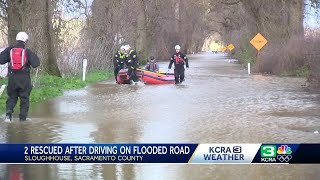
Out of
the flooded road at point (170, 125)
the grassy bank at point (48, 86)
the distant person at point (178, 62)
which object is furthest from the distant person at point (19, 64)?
the distant person at point (178, 62)

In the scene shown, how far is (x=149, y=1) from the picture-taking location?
157 ft

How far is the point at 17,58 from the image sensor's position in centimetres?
1116

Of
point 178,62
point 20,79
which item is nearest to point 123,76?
point 178,62

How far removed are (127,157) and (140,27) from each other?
42.6m

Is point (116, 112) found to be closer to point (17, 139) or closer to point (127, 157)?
point (17, 139)

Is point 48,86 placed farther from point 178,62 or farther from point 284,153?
point 284,153

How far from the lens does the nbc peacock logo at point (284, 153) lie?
571cm

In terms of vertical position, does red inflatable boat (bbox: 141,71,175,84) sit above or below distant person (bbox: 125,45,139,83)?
below

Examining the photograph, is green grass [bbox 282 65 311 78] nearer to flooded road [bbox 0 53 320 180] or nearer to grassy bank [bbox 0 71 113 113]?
flooded road [bbox 0 53 320 180]

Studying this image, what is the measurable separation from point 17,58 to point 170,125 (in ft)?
11.3

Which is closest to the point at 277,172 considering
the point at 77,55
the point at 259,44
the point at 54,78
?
the point at 54,78

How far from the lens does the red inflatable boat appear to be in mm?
23938

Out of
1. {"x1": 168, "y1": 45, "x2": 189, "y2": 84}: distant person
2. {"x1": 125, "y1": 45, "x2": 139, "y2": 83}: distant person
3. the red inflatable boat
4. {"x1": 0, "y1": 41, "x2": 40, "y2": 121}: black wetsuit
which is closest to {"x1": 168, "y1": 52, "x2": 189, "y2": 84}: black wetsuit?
{"x1": 168, "y1": 45, "x2": 189, "y2": 84}: distant person

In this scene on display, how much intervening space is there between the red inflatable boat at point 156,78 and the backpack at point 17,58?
12922 mm
